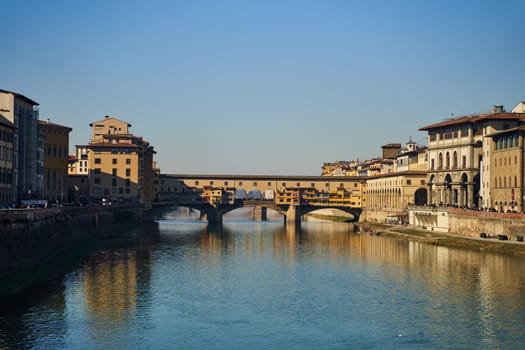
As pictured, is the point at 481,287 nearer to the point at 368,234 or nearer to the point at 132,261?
the point at 132,261

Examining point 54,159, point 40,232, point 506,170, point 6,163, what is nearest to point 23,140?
point 6,163

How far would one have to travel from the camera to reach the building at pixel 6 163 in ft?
239

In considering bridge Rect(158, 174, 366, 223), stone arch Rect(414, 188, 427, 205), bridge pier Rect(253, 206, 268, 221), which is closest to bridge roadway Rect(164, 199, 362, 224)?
bridge Rect(158, 174, 366, 223)

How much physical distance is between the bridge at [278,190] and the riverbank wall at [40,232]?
2306 inches

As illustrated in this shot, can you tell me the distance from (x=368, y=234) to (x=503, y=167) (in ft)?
91.3

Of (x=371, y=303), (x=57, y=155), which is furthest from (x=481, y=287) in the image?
(x=57, y=155)

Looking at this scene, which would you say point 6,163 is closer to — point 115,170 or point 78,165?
point 115,170

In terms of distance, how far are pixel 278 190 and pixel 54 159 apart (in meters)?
65.2

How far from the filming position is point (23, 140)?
293 feet

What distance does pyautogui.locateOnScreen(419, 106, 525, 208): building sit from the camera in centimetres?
9969

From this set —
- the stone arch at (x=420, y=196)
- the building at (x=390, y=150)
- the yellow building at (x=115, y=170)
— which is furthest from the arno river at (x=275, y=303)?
the building at (x=390, y=150)

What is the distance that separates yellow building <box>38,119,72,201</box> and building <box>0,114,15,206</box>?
23.5 meters

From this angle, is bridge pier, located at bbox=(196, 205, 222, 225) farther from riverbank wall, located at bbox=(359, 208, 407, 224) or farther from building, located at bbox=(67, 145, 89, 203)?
riverbank wall, located at bbox=(359, 208, 407, 224)

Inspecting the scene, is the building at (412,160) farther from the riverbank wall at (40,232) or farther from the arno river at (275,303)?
the riverbank wall at (40,232)
